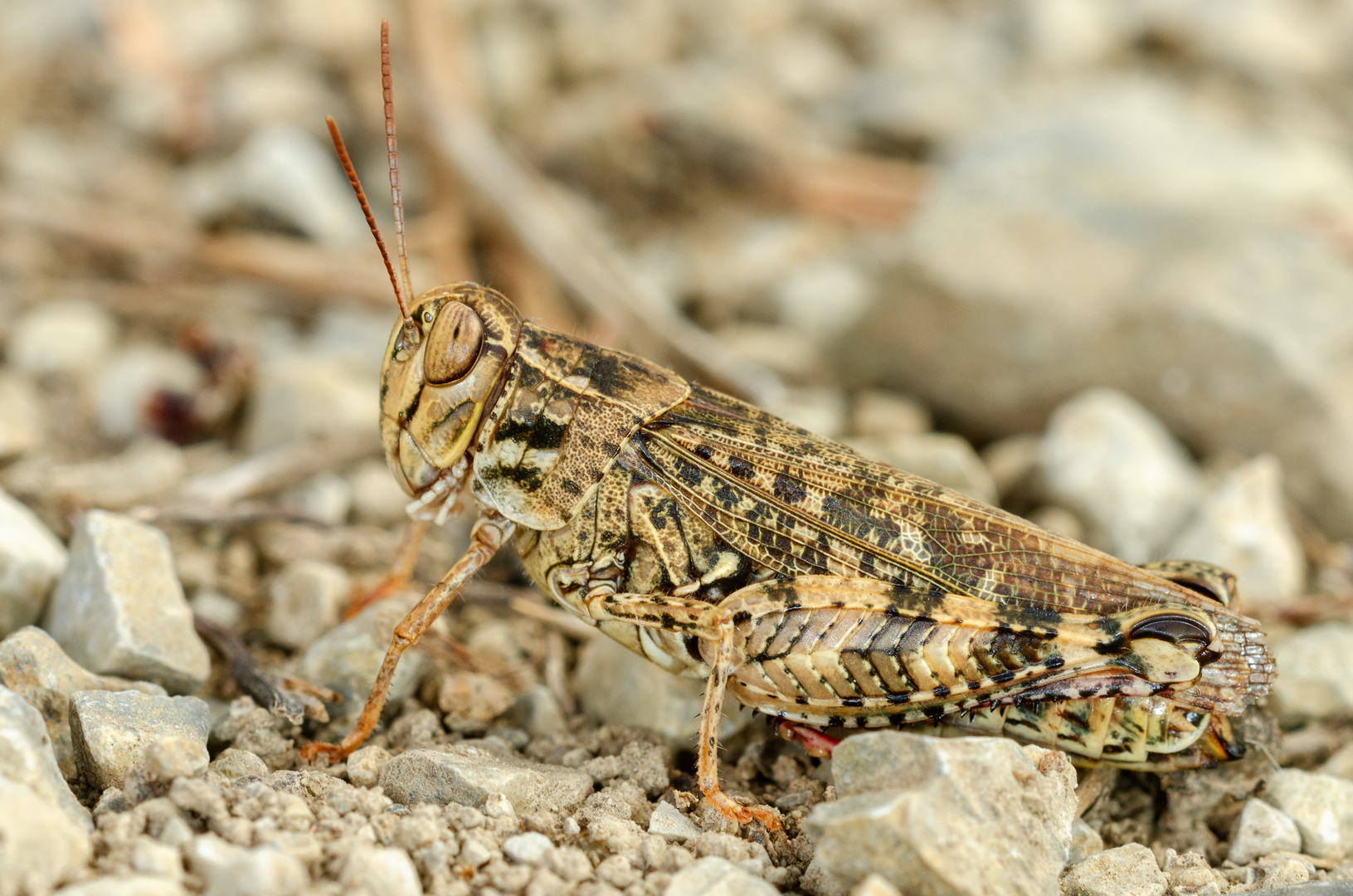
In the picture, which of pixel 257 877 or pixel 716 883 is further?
pixel 716 883

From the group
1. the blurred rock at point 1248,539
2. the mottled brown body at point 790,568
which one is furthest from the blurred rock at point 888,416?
the mottled brown body at point 790,568

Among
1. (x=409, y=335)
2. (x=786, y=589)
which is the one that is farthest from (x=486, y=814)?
(x=409, y=335)

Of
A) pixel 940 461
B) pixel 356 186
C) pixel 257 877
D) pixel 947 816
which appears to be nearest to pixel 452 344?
pixel 356 186

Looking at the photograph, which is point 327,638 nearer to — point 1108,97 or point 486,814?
point 486,814

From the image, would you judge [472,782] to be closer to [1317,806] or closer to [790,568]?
[790,568]

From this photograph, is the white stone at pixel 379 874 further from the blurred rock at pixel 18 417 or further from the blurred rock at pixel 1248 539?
the blurred rock at pixel 1248 539

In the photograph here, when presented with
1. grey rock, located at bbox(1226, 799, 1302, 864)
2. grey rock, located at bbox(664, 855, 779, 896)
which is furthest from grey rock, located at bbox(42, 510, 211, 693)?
grey rock, located at bbox(1226, 799, 1302, 864)
